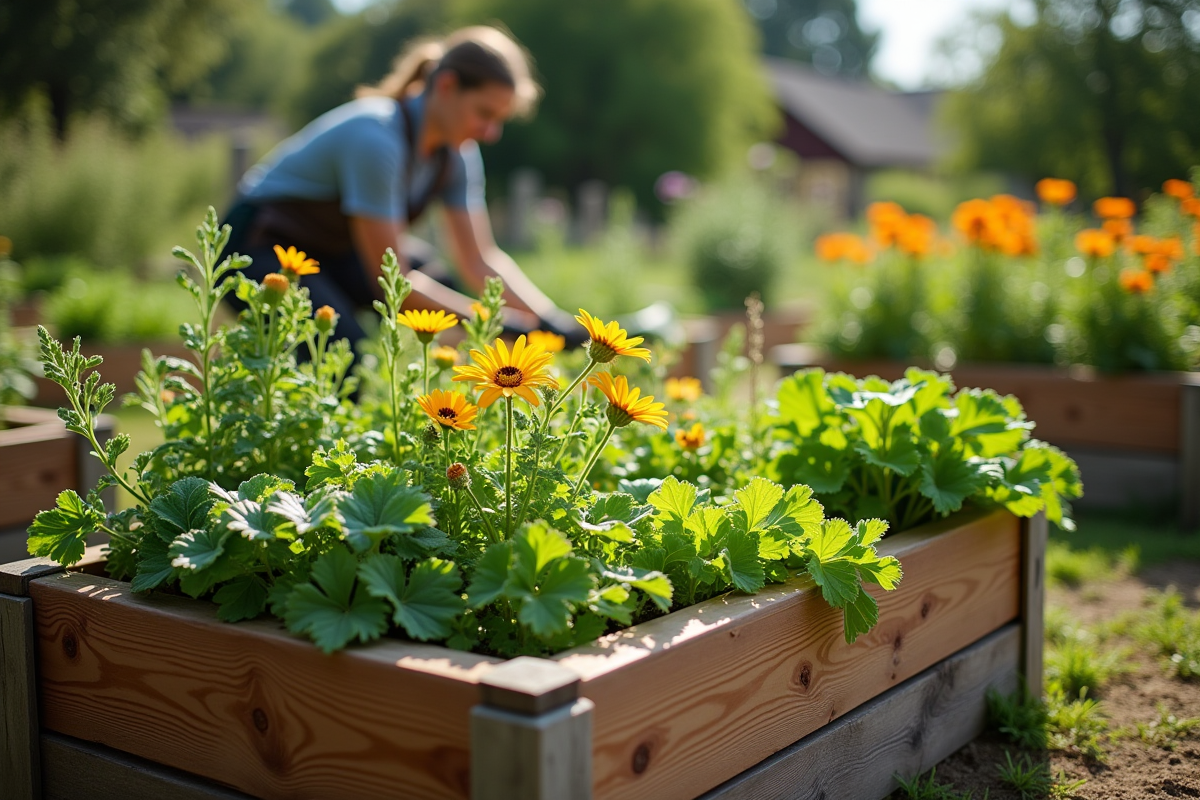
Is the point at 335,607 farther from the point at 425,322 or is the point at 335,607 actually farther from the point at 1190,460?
the point at 1190,460

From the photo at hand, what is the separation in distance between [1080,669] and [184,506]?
2038 mm

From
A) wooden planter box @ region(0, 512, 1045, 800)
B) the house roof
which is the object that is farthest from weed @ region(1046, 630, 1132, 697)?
the house roof

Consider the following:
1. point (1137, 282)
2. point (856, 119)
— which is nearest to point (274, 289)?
point (1137, 282)

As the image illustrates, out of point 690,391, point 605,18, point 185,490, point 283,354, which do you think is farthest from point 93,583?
point 605,18

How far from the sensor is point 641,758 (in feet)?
4.49

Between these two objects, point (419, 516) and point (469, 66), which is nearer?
point (419, 516)

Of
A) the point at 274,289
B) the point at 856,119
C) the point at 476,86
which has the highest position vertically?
the point at 856,119

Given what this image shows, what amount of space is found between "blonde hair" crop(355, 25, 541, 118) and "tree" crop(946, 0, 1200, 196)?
691cm

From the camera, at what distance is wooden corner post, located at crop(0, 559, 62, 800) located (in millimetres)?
1699

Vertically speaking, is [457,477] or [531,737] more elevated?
[457,477]

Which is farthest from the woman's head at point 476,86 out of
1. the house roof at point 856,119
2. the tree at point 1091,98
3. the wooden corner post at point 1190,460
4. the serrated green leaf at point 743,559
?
the house roof at point 856,119

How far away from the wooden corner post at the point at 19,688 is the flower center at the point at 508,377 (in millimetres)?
884

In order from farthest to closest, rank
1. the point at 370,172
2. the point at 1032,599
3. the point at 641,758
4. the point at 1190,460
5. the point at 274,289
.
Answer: the point at 1190,460
the point at 370,172
the point at 1032,599
the point at 274,289
the point at 641,758

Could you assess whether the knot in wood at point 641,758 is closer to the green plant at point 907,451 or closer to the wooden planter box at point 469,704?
the wooden planter box at point 469,704
